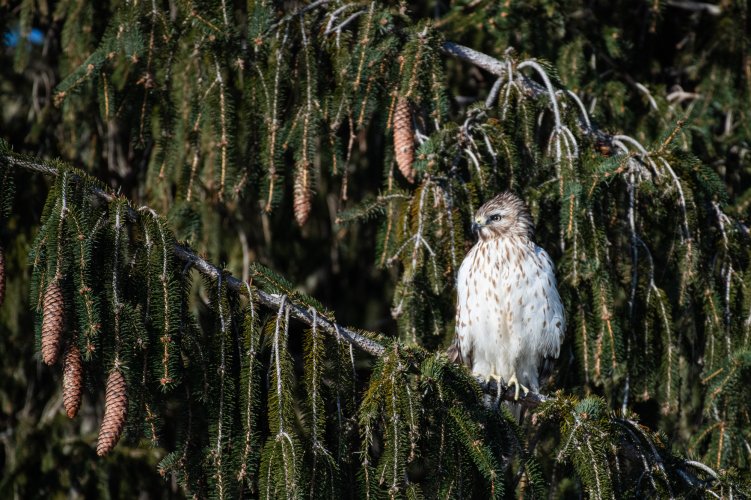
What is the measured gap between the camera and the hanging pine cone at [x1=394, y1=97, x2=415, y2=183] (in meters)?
3.60

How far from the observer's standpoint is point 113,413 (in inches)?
94.0

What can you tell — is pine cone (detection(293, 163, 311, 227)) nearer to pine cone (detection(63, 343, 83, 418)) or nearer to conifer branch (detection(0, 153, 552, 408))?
conifer branch (detection(0, 153, 552, 408))

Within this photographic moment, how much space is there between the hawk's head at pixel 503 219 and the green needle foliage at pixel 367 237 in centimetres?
17

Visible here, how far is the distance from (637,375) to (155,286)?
2.26 metres

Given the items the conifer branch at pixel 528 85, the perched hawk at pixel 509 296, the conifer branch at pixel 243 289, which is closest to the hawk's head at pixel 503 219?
the perched hawk at pixel 509 296

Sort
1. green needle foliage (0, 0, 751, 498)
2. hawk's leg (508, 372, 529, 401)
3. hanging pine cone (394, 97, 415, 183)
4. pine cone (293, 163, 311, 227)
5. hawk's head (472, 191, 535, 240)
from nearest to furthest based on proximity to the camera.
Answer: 1. green needle foliage (0, 0, 751, 498)
2. pine cone (293, 163, 311, 227)
3. hanging pine cone (394, 97, 415, 183)
4. hawk's leg (508, 372, 529, 401)
5. hawk's head (472, 191, 535, 240)

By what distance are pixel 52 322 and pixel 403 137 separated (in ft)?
5.85

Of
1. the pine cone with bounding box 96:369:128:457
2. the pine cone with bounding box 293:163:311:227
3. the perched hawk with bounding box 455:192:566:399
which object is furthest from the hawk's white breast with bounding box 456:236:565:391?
the pine cone with bounding box 96:369:128:457

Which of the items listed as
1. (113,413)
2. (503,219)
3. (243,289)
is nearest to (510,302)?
(503,219)

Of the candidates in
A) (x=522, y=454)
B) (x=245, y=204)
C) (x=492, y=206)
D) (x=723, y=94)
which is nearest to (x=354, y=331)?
(x=522, y=454)

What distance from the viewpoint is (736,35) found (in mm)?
4859

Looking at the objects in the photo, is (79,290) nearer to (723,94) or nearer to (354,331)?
(354,331)

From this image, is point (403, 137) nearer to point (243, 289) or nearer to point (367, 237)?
point (243, 289)

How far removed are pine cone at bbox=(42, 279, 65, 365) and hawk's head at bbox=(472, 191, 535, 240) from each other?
197cm
